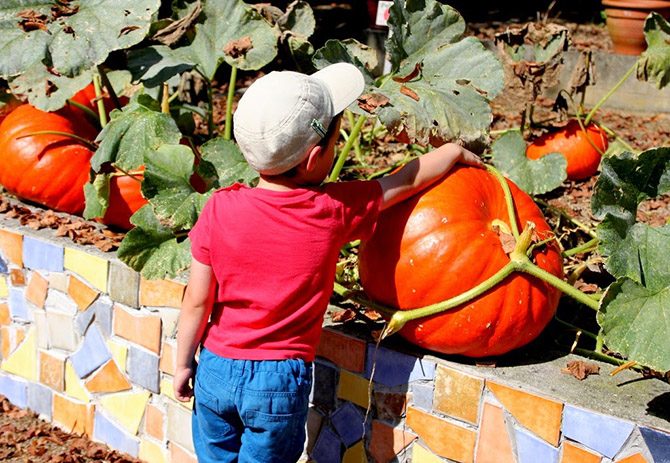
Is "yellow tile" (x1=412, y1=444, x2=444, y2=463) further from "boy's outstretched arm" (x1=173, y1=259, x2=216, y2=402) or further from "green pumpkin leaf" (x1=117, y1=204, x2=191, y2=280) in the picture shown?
"green pumpkin leaf" (x1=117, y1=204, x2=191, y2=280)

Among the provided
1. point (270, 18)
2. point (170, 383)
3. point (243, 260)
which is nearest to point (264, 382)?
point (243, 260)

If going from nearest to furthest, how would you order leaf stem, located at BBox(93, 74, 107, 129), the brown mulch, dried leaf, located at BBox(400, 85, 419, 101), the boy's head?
1. the boy's head
2. dried leaf, located at BBox(400, 85, 419, 101)
3. the brown mulch
4. leaf stem, located at BBox(93, 74, 107, 129)

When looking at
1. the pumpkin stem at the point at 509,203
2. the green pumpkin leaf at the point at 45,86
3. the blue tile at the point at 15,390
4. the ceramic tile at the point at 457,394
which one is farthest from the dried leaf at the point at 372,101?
the blue tile at the point at 15,390

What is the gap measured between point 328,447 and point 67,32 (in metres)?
1.54

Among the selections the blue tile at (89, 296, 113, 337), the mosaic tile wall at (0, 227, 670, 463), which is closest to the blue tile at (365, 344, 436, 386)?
the mosaic tile wall at (0, 227, 670, 463)

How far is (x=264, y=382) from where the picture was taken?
2215 mm

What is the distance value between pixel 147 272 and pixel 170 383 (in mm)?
481

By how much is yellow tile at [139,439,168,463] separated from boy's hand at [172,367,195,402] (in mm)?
722

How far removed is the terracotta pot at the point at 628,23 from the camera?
6.95 m

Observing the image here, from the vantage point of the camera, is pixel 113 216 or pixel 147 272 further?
pixel 113 216

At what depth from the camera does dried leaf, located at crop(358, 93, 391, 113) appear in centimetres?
243

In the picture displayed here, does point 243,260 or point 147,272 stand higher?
point 243,260

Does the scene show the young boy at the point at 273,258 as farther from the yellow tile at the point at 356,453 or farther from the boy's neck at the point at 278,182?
the yellow tile at the point at 356,453

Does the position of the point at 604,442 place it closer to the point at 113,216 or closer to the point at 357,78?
the point at 357,78
